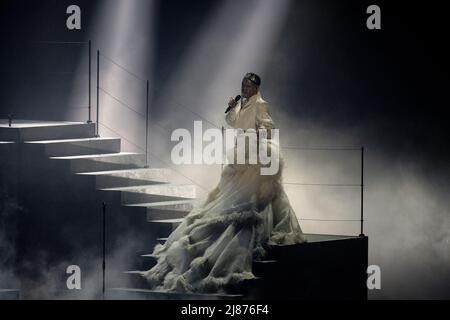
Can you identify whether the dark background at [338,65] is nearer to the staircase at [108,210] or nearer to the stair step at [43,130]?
the stair step at [43,130]

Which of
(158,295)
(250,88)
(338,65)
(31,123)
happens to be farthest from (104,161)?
(338,65)

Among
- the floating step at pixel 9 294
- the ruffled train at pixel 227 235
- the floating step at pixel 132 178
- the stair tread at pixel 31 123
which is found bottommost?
the floating step at pixel 9 294

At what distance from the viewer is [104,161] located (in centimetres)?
1427

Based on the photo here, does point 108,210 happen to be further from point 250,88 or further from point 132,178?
Result: point 250,88

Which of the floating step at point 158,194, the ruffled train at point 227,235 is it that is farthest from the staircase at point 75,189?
the ruffled train at point 227,235

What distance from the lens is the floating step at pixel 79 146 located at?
1403 cm

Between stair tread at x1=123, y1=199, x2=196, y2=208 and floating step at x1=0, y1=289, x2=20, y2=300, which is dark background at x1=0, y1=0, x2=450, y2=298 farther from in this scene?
floating step at x1=0, y1=289, x2=20, y2=300

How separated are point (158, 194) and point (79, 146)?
860 millimetres

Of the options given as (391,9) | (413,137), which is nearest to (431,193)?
(413,137)

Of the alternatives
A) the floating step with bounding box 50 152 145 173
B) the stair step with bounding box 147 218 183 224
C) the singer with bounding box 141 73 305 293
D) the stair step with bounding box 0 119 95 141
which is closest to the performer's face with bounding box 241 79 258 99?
the singer with bounding box 141 73 305 293

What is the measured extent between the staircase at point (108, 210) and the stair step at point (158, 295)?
19 mm

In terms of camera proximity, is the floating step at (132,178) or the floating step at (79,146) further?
the floating step at (79,146)

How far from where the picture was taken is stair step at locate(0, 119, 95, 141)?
14.0 m

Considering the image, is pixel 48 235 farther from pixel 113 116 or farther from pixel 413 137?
pixel 413 137
